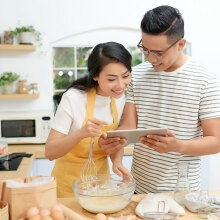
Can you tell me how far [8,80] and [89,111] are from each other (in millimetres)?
1930

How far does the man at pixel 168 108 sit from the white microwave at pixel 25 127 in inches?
66.1

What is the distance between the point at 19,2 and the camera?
11.8 ft

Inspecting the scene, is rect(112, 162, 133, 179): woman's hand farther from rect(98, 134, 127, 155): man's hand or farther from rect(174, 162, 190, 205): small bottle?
rect(174, 162, 190, 205): small bottle

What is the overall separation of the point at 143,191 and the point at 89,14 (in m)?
2.35

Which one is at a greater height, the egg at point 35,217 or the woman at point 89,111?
the woman at point 89,111

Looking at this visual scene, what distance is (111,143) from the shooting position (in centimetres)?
175

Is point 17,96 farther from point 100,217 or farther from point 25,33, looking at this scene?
point 100,217

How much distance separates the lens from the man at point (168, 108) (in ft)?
5.34

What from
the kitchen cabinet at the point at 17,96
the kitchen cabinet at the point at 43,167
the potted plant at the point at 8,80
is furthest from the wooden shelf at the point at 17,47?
the kitchen cabinet at the point at 43,167

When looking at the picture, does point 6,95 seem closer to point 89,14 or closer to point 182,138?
point 89,14

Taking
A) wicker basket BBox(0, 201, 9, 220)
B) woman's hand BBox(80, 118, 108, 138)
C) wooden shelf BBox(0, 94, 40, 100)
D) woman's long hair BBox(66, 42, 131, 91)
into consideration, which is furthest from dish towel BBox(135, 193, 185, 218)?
wooden shelf BBox(0, 94, 40, 100)

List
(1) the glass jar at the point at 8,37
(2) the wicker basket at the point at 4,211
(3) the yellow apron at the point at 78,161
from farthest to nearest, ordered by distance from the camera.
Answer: (1) the glass jar at the point at 8,37
(3) the yellow apron at the point at 78,161
(2) the wicker basket at the point at 4,211

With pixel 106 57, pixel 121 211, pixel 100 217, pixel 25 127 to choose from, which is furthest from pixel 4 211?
pixel 25 127

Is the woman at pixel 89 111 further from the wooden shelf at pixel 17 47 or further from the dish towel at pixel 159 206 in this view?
the wooden shelf at pixel 17 47
